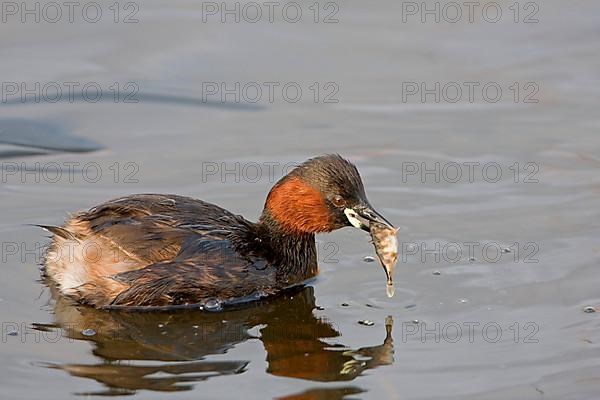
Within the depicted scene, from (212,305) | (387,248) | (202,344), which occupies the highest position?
(387,248)

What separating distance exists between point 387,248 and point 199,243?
3.51 feet

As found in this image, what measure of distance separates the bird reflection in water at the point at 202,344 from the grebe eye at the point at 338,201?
543mm

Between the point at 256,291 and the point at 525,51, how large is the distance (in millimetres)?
4759

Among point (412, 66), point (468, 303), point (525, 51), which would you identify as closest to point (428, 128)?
point (412, 66)

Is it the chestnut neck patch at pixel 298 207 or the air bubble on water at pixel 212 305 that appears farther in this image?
the chestnut neck patch at pixel 298 207

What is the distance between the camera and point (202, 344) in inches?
262

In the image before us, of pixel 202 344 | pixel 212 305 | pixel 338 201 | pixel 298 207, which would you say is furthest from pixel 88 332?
pixel 338 201

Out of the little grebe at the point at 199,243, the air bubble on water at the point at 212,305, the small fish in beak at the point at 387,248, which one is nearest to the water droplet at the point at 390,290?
the small fish in beak at the point at 387,248

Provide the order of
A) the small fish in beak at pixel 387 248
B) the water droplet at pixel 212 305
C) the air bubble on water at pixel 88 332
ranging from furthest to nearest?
the water droplet at pixel 212 305, the small fish in beak at pixel 387 248, the air bubble on water at pixel 88 332

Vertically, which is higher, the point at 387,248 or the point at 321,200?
the point at 321,200

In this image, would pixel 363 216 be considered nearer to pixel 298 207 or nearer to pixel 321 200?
pixel 321 200

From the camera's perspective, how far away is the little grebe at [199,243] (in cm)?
714

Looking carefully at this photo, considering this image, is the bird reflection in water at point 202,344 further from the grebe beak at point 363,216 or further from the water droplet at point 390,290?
the grebe beak at point 363,216

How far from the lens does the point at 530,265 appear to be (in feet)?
25.0
